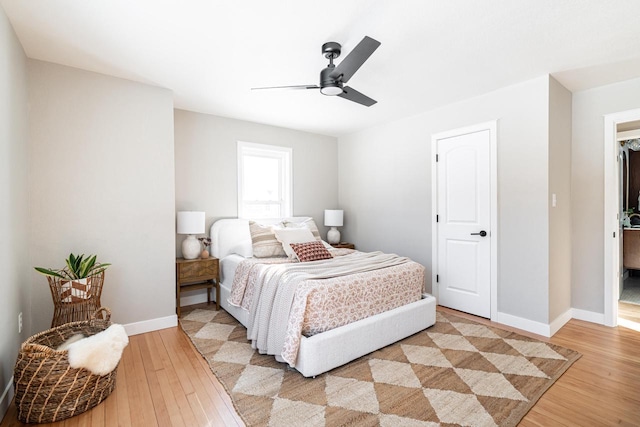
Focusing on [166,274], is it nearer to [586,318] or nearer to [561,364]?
[561,364]

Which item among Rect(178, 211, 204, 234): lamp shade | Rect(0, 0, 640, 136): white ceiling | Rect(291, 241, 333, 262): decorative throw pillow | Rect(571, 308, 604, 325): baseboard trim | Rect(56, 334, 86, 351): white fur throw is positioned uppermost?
Rect(0, 0, 640, 136): white ceiling

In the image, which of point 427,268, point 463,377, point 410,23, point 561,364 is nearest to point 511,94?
point 410,23

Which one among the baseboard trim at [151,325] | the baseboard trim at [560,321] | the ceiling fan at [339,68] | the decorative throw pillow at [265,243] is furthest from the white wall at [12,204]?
the baseboard trim at [560,321]

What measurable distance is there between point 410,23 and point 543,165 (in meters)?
1.97

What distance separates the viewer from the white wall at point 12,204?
186 centimetres

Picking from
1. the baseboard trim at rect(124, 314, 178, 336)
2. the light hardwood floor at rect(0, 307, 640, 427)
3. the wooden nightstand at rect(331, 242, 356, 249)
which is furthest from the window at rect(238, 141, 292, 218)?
the light hardwood floor at rect(0, 307, 640, 427)

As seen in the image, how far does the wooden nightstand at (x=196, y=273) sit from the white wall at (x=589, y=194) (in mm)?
4069

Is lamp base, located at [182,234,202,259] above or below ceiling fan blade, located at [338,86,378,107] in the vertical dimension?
below

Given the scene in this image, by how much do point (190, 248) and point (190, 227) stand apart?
263 millimetres

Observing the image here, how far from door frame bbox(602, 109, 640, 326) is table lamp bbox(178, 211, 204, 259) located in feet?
14.4

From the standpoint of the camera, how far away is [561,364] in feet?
7.68

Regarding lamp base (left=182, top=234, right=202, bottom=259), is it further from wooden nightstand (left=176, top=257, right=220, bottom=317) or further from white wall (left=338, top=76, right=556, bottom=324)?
white wall (left=338, top=76, right=556, bottom=324)

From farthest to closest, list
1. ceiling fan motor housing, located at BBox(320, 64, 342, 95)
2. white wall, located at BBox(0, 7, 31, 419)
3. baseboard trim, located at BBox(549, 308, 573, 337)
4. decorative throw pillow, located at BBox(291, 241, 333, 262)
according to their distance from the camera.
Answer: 1. decorative throw pillow, located at BBox(291, 241, 333, 262)
2. baseboard trim, located at BBox(549, 308, 573, 337)
3. ceiling fan motor housing, located at BBox(320, 64, 342, 95)
4. white wall, located at BBox(0, 7, 31, 419)

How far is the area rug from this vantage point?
1777 millimetres
